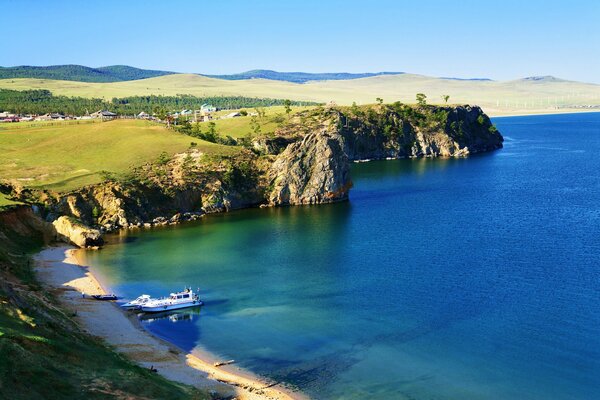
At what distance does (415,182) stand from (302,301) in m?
90.4

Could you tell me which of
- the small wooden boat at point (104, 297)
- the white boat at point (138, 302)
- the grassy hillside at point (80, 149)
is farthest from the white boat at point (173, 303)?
the grassy hillside at point (80, 149)

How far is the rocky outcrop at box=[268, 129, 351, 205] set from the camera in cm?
12206

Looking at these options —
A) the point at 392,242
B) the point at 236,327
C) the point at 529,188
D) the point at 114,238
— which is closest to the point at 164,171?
the point at 114,238

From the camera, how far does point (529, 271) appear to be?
70000 millimetres

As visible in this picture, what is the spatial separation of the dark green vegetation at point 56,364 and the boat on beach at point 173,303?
32.6 ft

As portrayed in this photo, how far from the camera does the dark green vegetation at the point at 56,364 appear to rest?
32.3m

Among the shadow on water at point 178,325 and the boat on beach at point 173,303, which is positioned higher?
the boat on beach at point 173,303

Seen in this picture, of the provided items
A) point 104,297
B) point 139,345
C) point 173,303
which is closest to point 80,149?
point 104,297

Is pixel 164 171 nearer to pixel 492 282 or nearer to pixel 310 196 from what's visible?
pixel 310 196

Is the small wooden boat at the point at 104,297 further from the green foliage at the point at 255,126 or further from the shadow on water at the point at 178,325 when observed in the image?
the green foliage at the point at 255,126

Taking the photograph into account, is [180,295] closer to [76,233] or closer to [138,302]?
[138,302]

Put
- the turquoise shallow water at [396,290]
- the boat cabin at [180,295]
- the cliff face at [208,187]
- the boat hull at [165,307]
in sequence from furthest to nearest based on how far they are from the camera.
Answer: the cliff face at [208,187] < the boat cabin at [180,295] < the boat hull at [165,307] < the turquoise shallow water at [396,290]

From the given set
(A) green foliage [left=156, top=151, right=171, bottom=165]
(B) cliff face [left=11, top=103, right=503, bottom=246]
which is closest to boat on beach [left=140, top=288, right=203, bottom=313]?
(B) cliff face [left=11, top=103, right=503, bottom=246]

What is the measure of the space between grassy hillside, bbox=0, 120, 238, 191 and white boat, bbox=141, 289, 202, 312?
49.7m
